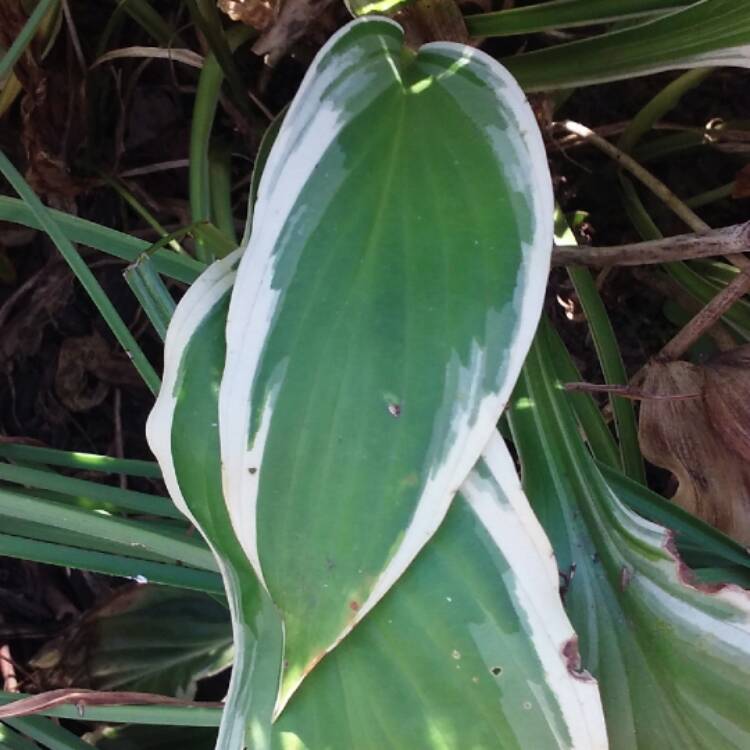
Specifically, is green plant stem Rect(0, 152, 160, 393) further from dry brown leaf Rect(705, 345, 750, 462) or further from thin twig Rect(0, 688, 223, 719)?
dry brown leaf Rect(705, 345, 750, 462)

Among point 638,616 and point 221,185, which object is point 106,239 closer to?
point 221,185

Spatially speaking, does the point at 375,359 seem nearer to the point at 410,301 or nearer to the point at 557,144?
the point at 410,301

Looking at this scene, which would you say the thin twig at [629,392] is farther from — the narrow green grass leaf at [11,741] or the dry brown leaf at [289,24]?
the narrow green grass leaf at [11,741]

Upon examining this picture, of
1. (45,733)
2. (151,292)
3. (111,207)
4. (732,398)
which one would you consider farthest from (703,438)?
(111,207)

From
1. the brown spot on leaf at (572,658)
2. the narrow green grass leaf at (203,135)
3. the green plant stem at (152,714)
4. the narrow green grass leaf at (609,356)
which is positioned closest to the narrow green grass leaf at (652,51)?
the narrow green grass leaf at (609,356)

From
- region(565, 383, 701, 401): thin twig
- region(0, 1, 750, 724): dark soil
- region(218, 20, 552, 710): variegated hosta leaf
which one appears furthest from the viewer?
region(0, 1, 750, 724): dark soil

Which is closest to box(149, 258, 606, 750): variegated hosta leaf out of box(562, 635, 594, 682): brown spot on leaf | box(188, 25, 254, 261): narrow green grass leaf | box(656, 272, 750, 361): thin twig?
box(562, 635, 594, 682): brown spot on leaf
